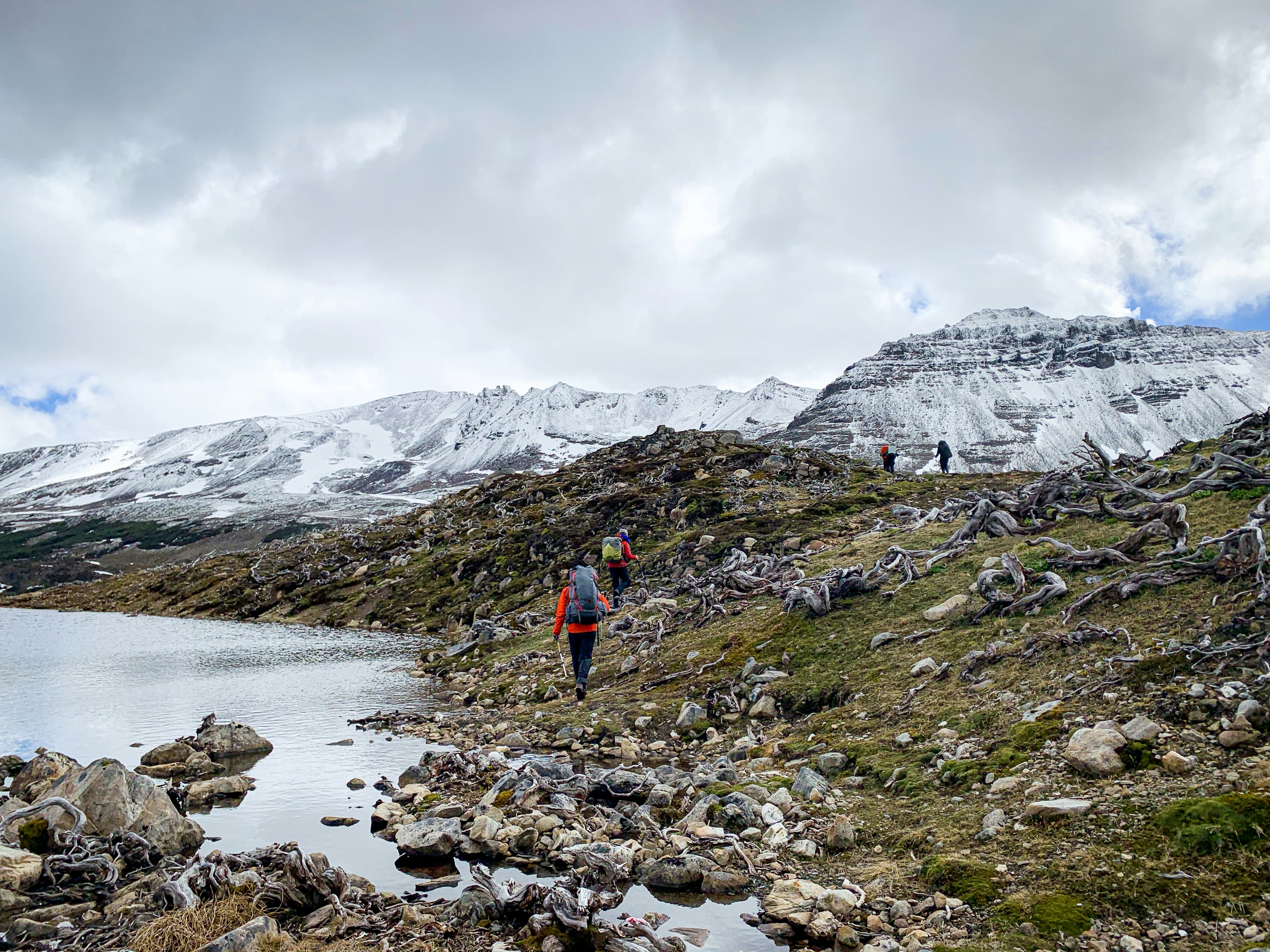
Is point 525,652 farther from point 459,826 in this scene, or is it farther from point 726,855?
point 726,855

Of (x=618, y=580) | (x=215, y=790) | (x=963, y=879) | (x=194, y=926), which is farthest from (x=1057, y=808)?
(x=618, y=580)

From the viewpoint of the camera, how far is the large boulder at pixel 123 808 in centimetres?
886

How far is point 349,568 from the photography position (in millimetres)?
53000

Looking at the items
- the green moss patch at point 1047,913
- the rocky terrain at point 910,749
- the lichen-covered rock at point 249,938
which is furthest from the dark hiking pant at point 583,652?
the green moss patch at point 1047,913

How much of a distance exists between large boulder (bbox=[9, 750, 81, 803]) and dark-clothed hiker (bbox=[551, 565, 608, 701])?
8736mm

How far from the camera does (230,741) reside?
13992 mm

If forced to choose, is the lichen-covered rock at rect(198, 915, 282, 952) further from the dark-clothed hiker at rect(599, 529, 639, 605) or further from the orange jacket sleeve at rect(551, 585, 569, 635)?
the dark-clothed hiker at rect(599, 529, 639, 605)

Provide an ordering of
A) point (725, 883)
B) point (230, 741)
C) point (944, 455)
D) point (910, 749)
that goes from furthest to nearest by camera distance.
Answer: point (944, 455) < point (230, 741) < point (910, 749) < point (725, 883)

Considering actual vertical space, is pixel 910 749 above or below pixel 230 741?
above

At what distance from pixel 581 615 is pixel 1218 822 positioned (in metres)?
12.0

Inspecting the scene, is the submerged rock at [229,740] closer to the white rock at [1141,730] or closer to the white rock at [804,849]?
the white rock at [804,849]

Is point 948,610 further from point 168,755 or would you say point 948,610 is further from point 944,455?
point 944,455

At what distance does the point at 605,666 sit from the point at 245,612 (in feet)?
138

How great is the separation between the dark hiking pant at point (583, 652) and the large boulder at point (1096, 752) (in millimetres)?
10383
